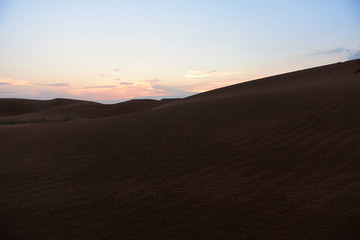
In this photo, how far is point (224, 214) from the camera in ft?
10.2

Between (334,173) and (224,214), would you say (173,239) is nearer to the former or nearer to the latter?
(224,214)

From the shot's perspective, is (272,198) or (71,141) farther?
(71,141)

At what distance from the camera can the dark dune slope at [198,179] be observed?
2926mm

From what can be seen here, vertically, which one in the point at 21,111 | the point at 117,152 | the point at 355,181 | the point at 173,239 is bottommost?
the point at 173,239

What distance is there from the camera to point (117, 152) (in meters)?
5.53

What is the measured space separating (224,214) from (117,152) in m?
3.13

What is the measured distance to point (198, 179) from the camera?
13.2ft

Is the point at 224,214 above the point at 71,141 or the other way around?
the other way around

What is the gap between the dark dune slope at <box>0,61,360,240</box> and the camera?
2.93m

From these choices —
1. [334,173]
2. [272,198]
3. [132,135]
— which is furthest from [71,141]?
[334,173]

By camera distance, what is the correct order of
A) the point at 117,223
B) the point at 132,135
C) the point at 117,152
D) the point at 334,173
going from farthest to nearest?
1. the point at 132,135
2. the point at 117,152
3. the point at 334,173
4. the point at 117,223

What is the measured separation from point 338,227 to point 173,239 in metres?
1.77

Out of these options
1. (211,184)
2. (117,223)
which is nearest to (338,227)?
A: (211,184)

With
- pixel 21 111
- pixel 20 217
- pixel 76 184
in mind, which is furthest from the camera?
pixel 21 111
